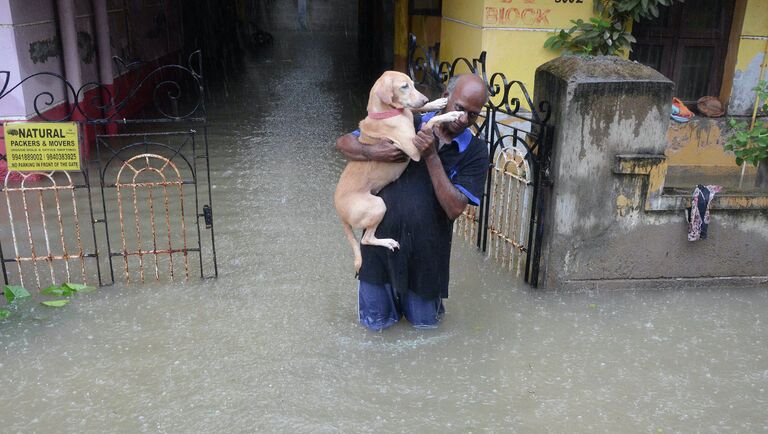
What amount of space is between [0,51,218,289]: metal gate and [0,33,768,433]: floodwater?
34 cm

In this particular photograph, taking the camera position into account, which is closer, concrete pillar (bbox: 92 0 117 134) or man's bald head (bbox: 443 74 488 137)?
man's bald head (bbox: 443 74 488 137)

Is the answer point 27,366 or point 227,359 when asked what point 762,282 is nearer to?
point 227,359

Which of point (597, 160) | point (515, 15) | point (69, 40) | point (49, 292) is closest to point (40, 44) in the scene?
point (69, 40)

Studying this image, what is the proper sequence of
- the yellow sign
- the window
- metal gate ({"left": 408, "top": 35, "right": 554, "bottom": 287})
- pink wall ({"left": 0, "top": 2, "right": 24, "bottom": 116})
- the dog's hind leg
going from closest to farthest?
the dog's hind leg, the yellow sign, metal gate ({"left": 408, "top": 35, "right": 554, "bottom": 287}), pink wall ({"left": 0, "top": 2, "right": 24, "bottom": 116}), the window

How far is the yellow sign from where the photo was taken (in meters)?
4.70

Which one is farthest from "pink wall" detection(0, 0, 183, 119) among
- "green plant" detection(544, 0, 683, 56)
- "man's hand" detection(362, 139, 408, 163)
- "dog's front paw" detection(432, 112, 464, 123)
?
"green plant" detection(544, 0, 683, 56)

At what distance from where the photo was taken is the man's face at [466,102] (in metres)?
3.86

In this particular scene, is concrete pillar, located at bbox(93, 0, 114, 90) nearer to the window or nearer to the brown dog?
the brown dog

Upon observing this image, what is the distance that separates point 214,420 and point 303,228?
297cm

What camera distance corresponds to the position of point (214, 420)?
12.0 feet

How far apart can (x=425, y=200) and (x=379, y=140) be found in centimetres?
48

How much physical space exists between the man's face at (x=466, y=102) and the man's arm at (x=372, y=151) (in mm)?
324

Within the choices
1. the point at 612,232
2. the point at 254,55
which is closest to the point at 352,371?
the point at 612,232

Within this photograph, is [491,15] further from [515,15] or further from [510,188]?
[510,188]
